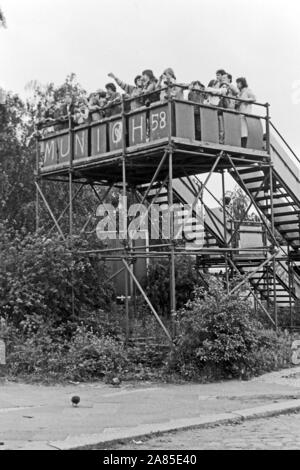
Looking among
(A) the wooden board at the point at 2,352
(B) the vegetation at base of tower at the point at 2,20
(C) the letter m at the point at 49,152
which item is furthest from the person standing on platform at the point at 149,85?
(B) the vegetation at base of tower at the point at 2,20

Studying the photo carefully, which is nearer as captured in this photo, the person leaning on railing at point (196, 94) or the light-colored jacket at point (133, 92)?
the person leaning on railing at point (196, 94)

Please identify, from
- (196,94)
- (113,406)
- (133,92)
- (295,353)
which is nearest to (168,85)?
(196,94)

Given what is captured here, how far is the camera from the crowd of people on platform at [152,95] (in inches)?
526

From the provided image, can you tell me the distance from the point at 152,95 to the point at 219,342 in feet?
17.4

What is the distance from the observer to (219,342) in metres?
11.4

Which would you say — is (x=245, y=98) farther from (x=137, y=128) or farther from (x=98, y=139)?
(x=98, y=139)

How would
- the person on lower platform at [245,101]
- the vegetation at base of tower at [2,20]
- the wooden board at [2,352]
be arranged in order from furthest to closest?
1. the vegetation at base of tower at [2,20]
2. the person on lower platform at [245,101]
3. the wooden board at [2,352]

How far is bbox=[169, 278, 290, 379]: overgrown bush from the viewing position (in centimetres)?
1141

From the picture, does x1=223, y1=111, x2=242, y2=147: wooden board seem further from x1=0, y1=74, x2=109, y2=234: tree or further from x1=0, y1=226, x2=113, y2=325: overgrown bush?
x1=0, y1=74, x2=109, y2=234: tree

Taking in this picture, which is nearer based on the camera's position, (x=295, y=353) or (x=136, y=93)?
(x=295, y=353)

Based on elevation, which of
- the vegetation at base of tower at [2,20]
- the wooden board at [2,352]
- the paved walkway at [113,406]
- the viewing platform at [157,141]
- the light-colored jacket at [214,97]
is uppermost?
→ the vegetation at base of tower at [2,20]

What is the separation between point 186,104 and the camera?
1317 centimetres

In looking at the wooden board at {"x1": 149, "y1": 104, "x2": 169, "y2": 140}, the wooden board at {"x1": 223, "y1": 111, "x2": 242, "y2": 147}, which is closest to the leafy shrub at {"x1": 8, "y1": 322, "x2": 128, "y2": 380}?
the wooden board at {"x1": 149, "y1": 104, "x2": 169, "y2": 140}

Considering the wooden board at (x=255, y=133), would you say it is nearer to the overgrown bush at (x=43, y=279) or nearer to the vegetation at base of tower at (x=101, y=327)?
the vegetation at base of tower at (x=101, y=327)
